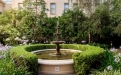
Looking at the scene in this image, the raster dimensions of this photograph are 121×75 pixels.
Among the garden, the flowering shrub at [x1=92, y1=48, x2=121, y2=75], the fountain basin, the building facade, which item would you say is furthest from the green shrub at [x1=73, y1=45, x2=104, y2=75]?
the building facade

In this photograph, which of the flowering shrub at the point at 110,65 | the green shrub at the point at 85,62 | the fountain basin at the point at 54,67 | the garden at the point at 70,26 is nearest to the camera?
the flowering shrub at the point at 110,65

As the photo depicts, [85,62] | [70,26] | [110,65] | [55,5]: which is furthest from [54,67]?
[55,5]

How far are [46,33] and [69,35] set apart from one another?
79.3 inches

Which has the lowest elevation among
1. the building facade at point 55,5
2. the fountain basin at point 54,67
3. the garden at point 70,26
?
the fountain basin at point 54,67

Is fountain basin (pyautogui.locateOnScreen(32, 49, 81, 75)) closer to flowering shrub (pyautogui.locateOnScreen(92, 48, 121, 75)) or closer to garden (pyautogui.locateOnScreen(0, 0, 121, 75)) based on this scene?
flowering shrub (pyautogui.locateOnScreen(92, 48, 121, 75))

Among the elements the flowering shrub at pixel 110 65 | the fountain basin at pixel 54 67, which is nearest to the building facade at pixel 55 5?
the flowering shrub at pixel 110 65

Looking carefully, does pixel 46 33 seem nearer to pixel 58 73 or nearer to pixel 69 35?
pixel 69 35

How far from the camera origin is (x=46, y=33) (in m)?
17.0

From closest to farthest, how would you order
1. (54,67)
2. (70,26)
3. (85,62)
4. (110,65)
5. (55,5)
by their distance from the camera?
1. (110,65)
2. (85,62)
3. (54,67)
4. (70,26)
5. (55,5)

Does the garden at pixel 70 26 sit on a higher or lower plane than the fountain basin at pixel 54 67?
higher

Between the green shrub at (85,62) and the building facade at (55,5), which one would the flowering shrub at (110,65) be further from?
the building facade at (55,5)

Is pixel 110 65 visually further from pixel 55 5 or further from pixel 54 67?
pixel 55 5

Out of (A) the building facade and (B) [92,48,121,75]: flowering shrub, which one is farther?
(A) the building facade

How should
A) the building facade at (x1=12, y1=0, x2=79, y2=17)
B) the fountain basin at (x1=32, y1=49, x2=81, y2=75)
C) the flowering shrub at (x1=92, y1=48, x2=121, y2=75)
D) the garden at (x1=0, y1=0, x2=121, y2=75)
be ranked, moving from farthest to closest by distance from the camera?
the building facade at (x1=12, y1=0, x2=79, y2=17) → the garden at (x1=0, y1=0, x2=121, y2=75) → the fountain basin at (x1=32, y1=49, x2=81, y2=75) → the flowering shrub at (x1=92, y1=48, x2=121, y2=75)
